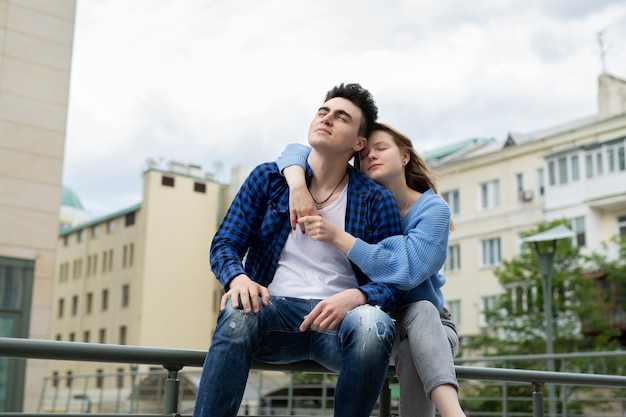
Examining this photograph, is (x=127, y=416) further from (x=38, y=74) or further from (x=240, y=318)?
(x=38, y=74)

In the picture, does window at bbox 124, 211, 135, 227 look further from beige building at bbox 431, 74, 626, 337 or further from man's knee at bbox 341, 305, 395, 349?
man's knee at bbox 341, 305, 395, 349

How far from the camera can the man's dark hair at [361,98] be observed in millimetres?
3584

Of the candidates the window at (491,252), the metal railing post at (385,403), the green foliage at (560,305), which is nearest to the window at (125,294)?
the window at (491,252)

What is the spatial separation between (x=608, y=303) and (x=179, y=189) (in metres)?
32.0

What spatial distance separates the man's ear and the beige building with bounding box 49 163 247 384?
50877mm

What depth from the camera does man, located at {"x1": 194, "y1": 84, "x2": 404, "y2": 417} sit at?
292 cm

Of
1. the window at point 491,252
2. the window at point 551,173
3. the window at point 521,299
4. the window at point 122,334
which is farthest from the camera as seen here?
the window at point 122,334

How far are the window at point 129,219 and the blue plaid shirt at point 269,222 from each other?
2172 inches

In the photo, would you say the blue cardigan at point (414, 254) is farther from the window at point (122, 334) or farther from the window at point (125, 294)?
the window at point (125, 294)

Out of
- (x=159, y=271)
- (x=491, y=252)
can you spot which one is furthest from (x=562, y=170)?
(x=159, y=271)

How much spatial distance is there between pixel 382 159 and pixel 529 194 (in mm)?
37199

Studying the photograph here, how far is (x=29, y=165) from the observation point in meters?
16.6

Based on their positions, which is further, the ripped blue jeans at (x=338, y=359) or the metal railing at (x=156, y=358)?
the ripped blue jeans at (x=338, y=359)

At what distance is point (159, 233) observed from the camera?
55.8 meters
